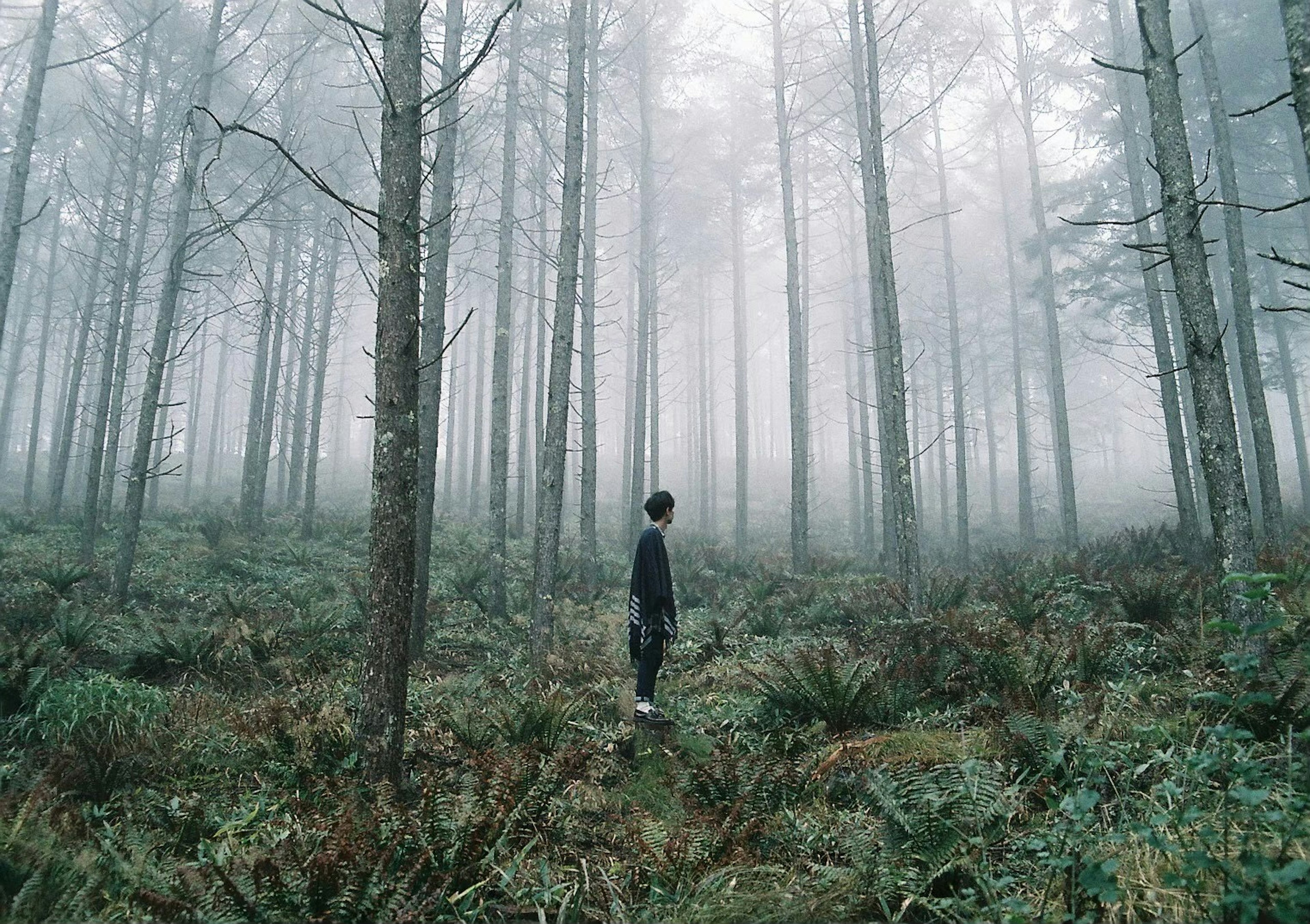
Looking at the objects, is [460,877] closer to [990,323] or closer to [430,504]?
[430,504]

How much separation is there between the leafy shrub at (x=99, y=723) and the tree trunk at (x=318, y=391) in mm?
10061

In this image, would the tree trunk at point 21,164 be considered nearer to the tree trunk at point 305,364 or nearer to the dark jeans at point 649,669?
the tree trunk at point 305,364

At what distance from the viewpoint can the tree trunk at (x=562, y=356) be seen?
26.0ft

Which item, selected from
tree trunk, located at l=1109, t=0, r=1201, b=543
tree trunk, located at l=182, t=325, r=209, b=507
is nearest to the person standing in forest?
tree trunk, located at l=1109, t=0, r=1201, b=543

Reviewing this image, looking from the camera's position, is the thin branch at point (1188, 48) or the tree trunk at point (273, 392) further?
the tree trunk at point (273, 392)

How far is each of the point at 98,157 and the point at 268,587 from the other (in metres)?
20.1

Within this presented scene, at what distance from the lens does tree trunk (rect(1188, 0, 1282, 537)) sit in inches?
403

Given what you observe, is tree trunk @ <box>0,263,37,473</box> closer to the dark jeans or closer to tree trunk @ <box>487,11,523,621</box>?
tree trunk @ <box>487,11,523,621</box>

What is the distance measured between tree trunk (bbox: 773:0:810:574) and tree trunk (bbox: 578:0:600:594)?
434cm

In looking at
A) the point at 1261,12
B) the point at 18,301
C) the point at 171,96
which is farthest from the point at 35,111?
the point at 18,301

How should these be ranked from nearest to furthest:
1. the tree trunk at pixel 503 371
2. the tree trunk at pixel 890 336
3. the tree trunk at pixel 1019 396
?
the tree trunk at pixel 890 336 < the tree trunk at pixel 503 371 < the tree trunk at pixel 1019 396

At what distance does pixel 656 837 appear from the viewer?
3195 mm

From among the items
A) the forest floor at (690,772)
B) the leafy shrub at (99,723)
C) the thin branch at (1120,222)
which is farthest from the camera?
the thin branch at (1120,222)

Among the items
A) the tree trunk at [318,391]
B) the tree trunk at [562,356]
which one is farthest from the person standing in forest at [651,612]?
the tree trunk at [318,391]
